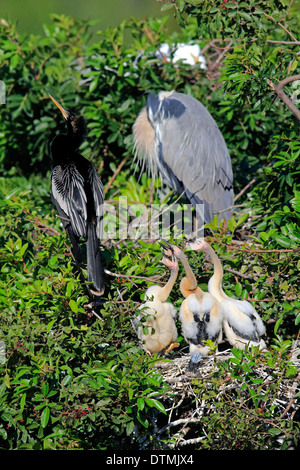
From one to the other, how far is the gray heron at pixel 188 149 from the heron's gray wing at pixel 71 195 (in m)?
1.55

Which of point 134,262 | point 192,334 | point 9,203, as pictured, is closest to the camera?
point 192,334

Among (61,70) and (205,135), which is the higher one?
(61,70)

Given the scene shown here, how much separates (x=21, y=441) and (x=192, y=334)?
3.18 ft

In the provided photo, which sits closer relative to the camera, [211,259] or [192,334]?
[192,334]

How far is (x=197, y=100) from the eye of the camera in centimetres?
539

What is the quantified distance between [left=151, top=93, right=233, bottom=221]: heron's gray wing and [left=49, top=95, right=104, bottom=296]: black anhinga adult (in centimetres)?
→ 154

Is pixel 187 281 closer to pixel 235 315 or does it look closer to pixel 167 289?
pixel 167 289

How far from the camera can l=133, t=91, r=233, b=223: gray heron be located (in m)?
5.27

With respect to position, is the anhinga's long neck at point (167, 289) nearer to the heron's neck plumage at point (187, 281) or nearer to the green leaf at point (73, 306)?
the heron's neck plumage at point (187, 281)

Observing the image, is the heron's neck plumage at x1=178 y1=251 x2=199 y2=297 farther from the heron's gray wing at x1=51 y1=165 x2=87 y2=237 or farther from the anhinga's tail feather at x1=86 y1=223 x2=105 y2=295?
the heron's gray wing at x1=51 y1=165 x2=87 y2=237

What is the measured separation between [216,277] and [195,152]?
206 centimetres

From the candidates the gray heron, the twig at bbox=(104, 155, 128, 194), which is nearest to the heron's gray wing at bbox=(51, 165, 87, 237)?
the twig at bbox=(104, 155, 128, 194)
